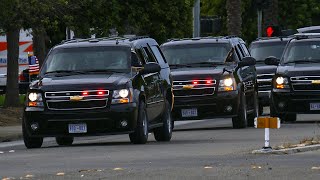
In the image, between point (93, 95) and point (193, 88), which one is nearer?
point (93, 95)

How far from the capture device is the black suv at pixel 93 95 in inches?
853

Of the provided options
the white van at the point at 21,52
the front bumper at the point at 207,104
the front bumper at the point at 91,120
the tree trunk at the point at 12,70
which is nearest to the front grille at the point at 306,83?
the front bumper at the point at 207,104

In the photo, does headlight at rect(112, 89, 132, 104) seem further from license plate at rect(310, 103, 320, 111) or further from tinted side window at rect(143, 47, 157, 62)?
license plate at rect(310, 103, 320, 111)

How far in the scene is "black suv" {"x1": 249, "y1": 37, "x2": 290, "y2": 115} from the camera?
34.6 metres

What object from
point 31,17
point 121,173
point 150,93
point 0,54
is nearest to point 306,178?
point 121,173

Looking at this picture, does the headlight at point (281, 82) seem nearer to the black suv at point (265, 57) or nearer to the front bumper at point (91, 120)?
the black suv at point (265, 57)

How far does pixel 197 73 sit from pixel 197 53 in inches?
48.5

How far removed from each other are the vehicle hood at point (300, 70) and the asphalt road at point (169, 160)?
3.34 metres

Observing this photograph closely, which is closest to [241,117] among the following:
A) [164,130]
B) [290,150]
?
[164,130]

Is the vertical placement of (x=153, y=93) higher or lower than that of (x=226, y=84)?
higher

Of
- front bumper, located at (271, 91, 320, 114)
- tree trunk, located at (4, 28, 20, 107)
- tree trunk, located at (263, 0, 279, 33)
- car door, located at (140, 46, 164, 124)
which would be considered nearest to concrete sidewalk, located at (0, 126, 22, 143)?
car door, located at (140, 46, 164, 124)

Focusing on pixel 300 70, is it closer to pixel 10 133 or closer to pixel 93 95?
pixel 10 133

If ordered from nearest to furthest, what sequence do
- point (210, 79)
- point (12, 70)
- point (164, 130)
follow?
point (164, 130), point (210, 79), point (12, 70)

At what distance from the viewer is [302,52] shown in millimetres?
29969
